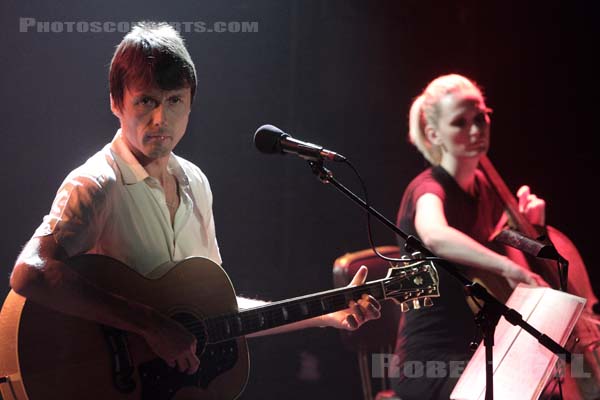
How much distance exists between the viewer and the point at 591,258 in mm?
3732

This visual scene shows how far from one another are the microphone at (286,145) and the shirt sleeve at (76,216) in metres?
0.59

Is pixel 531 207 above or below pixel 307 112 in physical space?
below

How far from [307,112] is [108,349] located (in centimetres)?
161

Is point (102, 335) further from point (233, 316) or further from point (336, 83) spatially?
point (336, 83)

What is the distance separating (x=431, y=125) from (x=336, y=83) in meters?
0.52

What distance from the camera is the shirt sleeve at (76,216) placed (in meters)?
2.37

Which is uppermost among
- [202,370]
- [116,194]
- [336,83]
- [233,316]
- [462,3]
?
[462,3]

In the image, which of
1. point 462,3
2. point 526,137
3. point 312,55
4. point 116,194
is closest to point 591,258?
point 526,137

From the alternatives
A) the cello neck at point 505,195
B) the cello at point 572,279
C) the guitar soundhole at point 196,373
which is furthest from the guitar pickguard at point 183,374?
the cello neck at point 505,195

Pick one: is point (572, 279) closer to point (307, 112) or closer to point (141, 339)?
point (307, 112)

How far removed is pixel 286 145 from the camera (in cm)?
243

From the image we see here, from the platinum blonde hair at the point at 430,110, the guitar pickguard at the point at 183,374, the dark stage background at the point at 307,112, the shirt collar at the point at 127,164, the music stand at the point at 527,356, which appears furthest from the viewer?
the platinum blonde hair at the point at 430,110

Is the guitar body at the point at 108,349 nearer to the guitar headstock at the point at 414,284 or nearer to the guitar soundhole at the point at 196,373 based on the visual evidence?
the guitar soundhole at the point at 196,373

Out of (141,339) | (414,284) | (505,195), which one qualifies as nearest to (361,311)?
(414,284)
